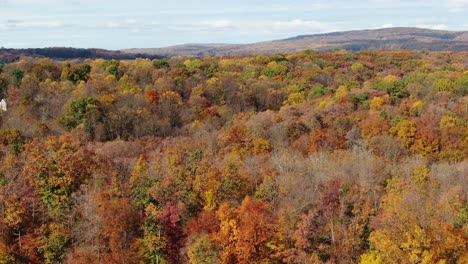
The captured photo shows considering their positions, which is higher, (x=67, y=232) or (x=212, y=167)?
(x=212, y=167)

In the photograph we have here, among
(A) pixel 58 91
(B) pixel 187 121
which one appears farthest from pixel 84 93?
(B) pixel 187 121

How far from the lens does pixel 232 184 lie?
46062 millimetres

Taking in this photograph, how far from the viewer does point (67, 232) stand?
41750 millimetres

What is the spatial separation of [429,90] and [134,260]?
6582 cm

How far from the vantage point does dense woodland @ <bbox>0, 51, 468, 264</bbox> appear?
40.2 meters

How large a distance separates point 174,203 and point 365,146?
27243mm

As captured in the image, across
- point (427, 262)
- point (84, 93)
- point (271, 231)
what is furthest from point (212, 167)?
point (84, 93)

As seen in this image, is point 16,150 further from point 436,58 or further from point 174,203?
point 436,58

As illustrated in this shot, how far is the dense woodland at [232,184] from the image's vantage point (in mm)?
40219

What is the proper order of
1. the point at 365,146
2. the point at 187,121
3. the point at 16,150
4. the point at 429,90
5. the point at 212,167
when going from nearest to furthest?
the point at 212,167
the point at 16,150
the point at 365,146
the point at 187,121
the point at 429,90

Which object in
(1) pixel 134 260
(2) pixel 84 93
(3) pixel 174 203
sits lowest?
(1) pixel 134 260

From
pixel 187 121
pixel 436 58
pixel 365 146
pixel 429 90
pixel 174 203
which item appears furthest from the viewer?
pixel 436 58

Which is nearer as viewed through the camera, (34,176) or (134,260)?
(134,260)

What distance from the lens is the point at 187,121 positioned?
81.2 metres
